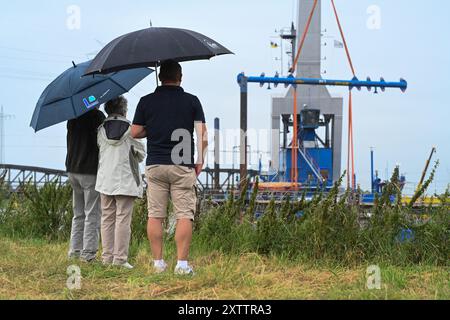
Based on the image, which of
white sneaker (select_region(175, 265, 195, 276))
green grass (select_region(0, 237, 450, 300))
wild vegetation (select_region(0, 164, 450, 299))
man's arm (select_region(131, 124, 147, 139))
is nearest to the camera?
green grass (select_region(0, 237, 450, 300))

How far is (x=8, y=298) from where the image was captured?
396 cm

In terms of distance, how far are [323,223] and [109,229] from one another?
6.42ft

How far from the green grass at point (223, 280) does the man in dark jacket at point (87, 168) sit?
0.29 meters

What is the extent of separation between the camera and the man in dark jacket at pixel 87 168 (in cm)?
539

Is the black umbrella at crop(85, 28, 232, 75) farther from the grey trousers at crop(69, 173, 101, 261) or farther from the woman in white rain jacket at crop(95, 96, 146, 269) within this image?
the grey trousers at crop(69, 173, 101, 261)

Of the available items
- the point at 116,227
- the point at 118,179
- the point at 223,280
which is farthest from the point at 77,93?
the point at 223,280

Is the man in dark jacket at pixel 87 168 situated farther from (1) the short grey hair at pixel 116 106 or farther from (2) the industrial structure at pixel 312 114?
(2) the industrial structure at pixel 312 114

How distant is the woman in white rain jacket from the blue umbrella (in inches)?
8.5

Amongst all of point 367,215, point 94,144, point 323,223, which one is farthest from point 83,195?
point 367,215

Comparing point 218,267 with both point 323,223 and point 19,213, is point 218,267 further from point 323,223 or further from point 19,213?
point 19,213

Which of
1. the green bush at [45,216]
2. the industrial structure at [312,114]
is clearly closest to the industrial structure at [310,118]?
the industrial structure at [312,114]

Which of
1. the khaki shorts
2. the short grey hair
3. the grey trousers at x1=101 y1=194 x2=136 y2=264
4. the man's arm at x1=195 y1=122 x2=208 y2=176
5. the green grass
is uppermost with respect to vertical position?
Answer: the short grey hair

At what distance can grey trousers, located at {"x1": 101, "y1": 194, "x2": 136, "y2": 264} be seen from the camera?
16.6ft

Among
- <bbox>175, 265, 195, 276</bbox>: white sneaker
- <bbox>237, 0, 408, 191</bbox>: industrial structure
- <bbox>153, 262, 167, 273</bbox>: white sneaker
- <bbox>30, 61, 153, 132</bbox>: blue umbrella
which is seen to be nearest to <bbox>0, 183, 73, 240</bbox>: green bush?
<bbox>30, 61, 153, 132</bbox>: blue umbrella
